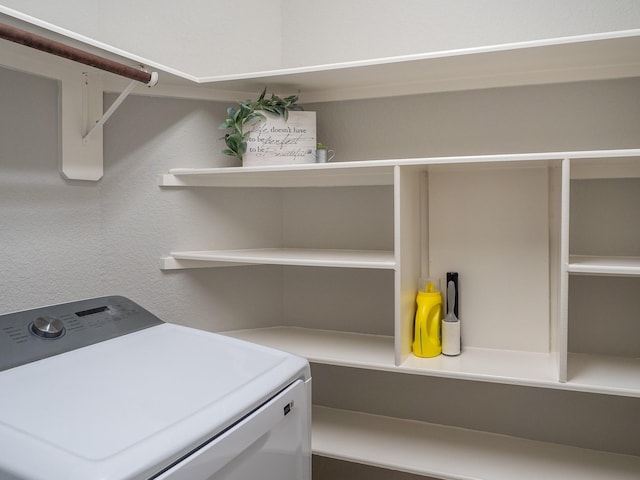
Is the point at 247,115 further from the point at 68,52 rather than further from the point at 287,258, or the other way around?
the point at 68,52

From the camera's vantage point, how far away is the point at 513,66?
1699 mm

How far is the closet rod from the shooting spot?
1168mm

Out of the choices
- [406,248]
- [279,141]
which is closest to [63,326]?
[279,141]

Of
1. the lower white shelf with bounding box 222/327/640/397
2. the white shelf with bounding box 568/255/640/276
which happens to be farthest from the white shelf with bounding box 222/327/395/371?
the white shelf with bounding box 568/255/640/276

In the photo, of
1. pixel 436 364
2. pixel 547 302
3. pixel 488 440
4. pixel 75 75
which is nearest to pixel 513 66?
pixel 547 302

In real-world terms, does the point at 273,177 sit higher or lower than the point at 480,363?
higher

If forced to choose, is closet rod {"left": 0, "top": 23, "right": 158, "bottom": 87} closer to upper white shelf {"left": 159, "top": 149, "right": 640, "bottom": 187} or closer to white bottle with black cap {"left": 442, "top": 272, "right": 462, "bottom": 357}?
upper white shelf {"left": 159, "top": 149, "right": 640, "bottom": 187}

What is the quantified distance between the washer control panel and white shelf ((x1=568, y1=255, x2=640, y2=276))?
1.27 m

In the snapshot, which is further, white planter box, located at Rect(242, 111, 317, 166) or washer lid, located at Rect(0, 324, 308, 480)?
white planter box, located at Rect(242, 111, 317, 166)

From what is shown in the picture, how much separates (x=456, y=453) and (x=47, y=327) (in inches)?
53.8

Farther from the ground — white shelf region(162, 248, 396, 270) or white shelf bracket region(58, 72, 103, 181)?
white shelf bracket region(58, 72, 103, 181)

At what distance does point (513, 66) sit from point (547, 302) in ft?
2.70

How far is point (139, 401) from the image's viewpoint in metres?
1.00

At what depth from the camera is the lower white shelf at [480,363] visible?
4.86 ft
